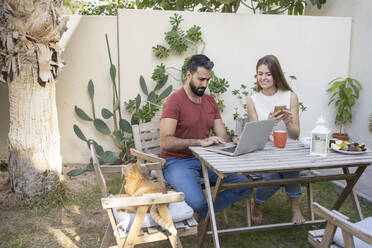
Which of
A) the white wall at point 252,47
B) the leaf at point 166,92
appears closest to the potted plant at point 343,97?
the white wall at point 252,47

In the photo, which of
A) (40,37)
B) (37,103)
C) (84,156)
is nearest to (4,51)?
(40,37)

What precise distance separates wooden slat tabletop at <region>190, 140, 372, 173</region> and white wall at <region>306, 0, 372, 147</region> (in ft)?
9.10

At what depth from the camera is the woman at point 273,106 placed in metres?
2.85

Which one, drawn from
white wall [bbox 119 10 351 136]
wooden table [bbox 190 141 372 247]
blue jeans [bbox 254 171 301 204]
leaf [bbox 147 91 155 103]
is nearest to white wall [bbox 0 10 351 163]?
white wall [bbox 119 10 351 136]

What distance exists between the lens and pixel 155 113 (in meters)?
4.46

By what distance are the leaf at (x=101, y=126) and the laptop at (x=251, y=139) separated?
233 cm

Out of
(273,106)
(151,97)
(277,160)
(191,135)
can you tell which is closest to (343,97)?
(273,106)

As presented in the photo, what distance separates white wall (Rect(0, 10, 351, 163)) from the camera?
174 inches

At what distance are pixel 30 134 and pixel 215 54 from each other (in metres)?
2.65

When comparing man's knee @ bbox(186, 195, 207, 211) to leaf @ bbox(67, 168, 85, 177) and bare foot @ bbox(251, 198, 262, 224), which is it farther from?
leaf @ bbox(67, 168, 85, 177)

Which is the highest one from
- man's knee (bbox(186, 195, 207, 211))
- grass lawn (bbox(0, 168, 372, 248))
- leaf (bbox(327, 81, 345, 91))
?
leaf (bbox(327, 81, 345, 91))

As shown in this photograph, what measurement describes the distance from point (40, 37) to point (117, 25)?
134 cm

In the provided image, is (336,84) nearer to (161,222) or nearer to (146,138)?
(146,138)

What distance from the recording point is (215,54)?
4582 mm
